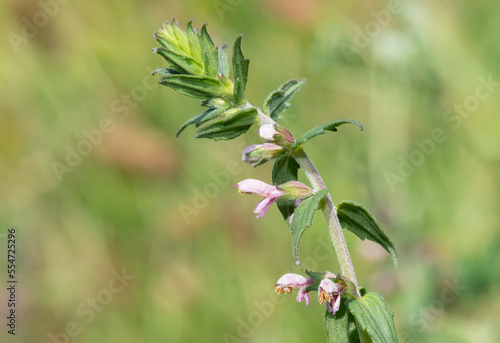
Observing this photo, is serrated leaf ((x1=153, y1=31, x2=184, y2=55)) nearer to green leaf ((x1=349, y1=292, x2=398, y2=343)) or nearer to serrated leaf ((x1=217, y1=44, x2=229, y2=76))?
serrated leaf ((x1=217, y1=44, x2=229, y2=76))

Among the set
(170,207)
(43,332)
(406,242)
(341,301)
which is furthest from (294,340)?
(341,301)

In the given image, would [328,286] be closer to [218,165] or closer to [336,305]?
[336,305]

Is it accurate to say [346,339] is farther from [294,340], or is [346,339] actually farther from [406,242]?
[294,340]

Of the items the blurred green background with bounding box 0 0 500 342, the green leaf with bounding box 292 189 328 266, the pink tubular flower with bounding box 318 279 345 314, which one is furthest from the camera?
the blurred green background with bounding box 0 0 500 342

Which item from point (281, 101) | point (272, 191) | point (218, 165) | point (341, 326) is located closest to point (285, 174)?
point (272, 191)

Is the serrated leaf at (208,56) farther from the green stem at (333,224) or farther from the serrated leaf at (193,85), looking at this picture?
the green stem at (333,224)

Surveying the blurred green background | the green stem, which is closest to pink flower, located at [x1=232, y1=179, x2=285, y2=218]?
the green stem
